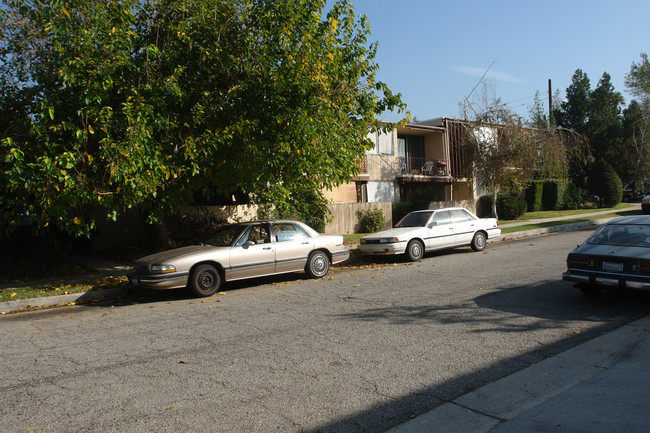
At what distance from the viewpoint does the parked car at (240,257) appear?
371 inches

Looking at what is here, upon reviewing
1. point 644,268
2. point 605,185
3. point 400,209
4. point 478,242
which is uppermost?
point 605,185

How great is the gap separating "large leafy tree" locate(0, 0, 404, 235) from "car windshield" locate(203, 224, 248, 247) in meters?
1.32

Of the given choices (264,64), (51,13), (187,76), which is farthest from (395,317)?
(51,13)

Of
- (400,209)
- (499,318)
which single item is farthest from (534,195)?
(499,318)

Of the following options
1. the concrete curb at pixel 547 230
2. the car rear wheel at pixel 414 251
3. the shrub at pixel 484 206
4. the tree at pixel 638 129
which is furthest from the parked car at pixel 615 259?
the tree at pixel 638 129

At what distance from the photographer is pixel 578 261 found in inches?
301

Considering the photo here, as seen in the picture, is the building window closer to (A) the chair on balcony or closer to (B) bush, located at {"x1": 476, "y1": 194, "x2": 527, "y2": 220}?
(A) the chair on balcony

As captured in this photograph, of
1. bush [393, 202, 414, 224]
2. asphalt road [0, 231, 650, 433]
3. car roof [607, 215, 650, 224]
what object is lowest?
asphalt road [0, 231, 650, 433]

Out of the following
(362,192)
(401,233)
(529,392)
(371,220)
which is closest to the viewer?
(529,392)

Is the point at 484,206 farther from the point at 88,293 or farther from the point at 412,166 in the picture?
the point at 88,293

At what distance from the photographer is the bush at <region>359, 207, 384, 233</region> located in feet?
71.6

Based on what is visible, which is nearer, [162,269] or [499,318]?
[499,318]

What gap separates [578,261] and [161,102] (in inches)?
339

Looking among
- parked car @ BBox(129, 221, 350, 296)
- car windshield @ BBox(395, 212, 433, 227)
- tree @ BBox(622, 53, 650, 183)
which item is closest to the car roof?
parked car @ BBox(129, 221, 350, 296)
